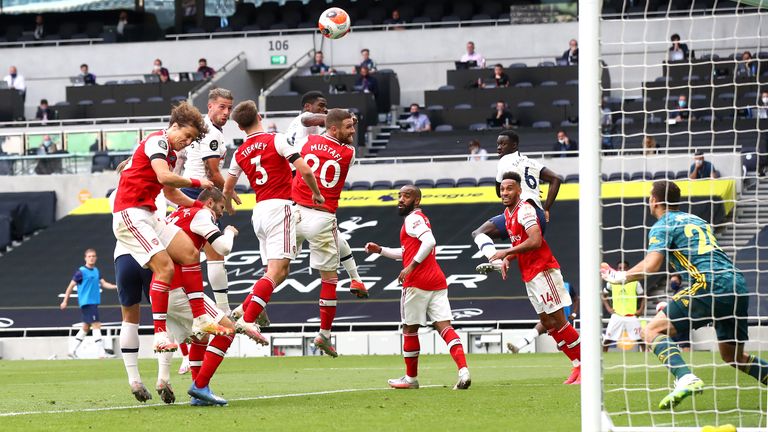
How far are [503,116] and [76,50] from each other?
15.7 metres

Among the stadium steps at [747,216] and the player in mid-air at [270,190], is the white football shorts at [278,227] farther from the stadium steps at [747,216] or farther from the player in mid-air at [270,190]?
the stadium steps at [747,216]

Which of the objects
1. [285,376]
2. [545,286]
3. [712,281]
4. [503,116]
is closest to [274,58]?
[503,116]

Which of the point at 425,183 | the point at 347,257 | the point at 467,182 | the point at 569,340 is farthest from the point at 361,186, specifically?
the point at 569,340

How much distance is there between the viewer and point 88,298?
72.4ft

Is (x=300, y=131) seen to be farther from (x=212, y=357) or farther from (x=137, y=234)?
(x=212, y=357)

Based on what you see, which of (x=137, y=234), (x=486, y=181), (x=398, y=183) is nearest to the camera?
(x=137, y=234)

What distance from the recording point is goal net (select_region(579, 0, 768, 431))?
8.25m

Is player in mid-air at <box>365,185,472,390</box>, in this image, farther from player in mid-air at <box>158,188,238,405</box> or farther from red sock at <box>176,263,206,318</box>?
red sock at <box>176,263,206,318</box>

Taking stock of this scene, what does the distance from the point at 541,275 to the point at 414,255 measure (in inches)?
50.1

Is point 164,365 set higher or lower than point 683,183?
lower

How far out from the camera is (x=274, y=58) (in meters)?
37.5

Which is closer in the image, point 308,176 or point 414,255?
point 308,176

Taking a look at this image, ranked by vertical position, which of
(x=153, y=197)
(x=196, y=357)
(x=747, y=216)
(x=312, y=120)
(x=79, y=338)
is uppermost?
(x=312, y=120)

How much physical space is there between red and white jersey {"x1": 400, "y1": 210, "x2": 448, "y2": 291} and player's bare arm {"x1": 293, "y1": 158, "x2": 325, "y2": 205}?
106 cm
